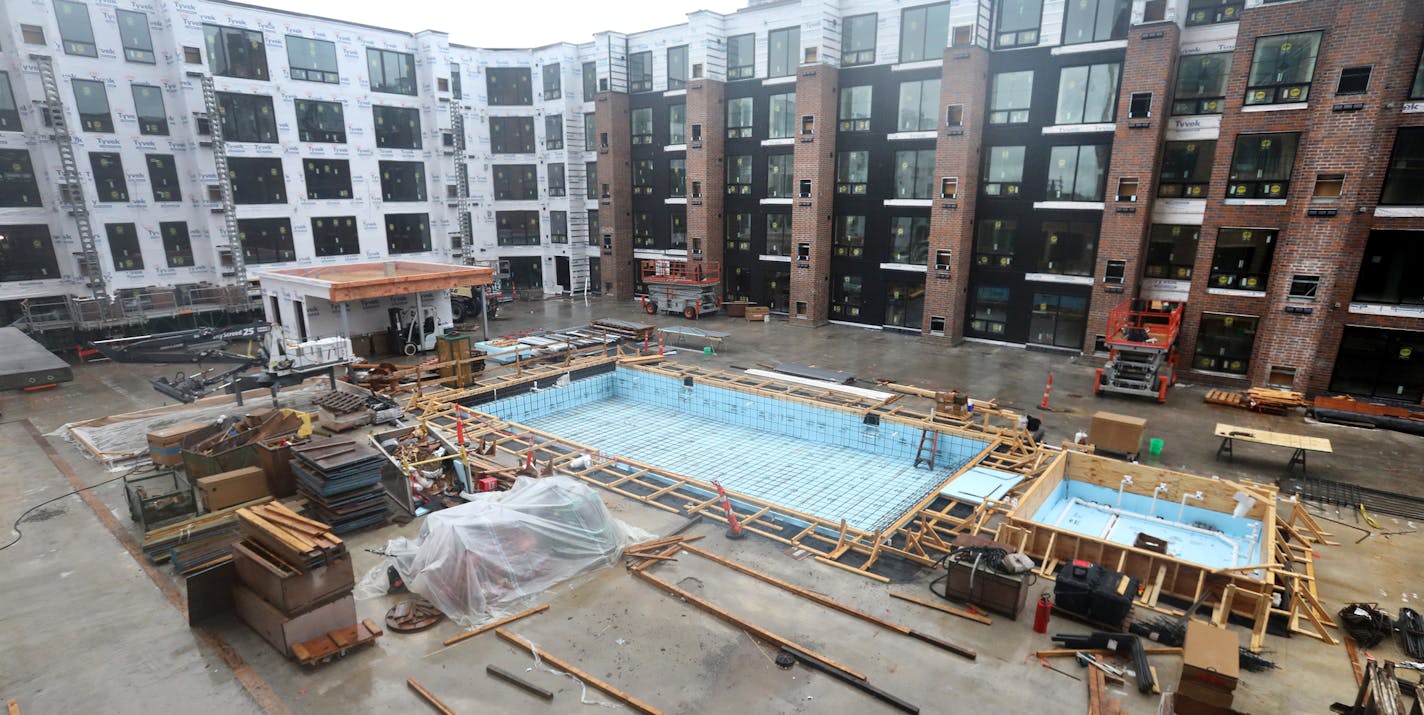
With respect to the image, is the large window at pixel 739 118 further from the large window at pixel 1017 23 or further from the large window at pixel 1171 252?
the large window at pixel 1171 252

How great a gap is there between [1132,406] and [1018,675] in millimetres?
16068

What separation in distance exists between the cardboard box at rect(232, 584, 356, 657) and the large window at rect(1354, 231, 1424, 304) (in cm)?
2863

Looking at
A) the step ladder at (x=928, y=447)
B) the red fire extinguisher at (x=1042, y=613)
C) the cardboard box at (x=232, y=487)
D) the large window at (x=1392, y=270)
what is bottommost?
the step ladder at (x=928, y=447)

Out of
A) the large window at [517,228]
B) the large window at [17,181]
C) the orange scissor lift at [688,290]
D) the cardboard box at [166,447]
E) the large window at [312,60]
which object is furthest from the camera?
the large window at [517,228]

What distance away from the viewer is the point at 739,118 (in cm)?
3544

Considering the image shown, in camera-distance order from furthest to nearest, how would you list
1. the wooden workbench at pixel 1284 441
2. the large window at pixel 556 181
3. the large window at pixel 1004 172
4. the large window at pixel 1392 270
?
the large window at pixel 556 181 → the large window at pixel 1004 172 → the large window at pixel 1392 270 → the wooden workbench at pixel 1284 441

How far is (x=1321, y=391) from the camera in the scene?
21938 mm

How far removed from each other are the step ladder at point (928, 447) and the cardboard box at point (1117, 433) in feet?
12.5

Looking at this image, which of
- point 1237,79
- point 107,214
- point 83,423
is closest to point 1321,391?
point 1237,79

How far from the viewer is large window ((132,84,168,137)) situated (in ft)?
97.0

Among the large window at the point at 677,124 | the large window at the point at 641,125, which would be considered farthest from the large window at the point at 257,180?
the large window at the point at 677,124

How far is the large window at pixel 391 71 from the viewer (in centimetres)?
3603

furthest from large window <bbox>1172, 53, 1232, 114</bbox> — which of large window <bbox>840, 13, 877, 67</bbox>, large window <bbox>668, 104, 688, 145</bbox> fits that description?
large window <bbox>668, 104, 688, 145</bbox>

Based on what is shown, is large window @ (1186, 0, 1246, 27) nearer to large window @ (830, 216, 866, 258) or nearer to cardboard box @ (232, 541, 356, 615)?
large window @ (830, 216, 866, 258)
